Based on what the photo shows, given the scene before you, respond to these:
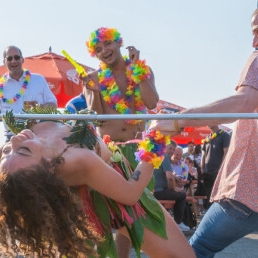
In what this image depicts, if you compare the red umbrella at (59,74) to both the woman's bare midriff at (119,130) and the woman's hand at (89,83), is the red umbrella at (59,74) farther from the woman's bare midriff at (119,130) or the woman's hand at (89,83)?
the woman's bare midriff at (119,130)

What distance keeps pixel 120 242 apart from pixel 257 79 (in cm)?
202

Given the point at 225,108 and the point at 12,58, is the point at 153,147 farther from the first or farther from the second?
the point at 12,58

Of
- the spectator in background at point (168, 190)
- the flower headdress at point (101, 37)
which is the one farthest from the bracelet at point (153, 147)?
the spectator in background at point (168, 190)

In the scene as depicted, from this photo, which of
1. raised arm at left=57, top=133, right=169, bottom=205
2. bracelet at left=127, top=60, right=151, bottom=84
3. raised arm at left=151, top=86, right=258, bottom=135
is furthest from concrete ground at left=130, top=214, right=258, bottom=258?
raised arm at left=151, top=86, right=258, bottom=135

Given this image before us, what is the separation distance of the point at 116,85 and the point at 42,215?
8.23ft

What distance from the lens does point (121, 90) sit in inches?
207

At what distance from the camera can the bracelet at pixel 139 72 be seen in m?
5.14

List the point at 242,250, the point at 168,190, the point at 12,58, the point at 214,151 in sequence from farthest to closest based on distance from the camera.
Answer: the point at 214,151 → the point at 168,190 → the point at 242,250 → the point at 12,58

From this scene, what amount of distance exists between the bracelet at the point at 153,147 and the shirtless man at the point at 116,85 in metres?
1.81

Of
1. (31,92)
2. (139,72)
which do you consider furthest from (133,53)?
(31,92)

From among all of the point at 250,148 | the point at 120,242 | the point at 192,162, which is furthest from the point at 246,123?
the point at 192,162

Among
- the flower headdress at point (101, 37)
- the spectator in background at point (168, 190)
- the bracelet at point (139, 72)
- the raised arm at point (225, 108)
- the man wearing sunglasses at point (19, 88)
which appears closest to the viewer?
the raised arm at point (225, 108)

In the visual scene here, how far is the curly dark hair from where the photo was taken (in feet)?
9.31

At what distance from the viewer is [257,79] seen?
278 centimetres
